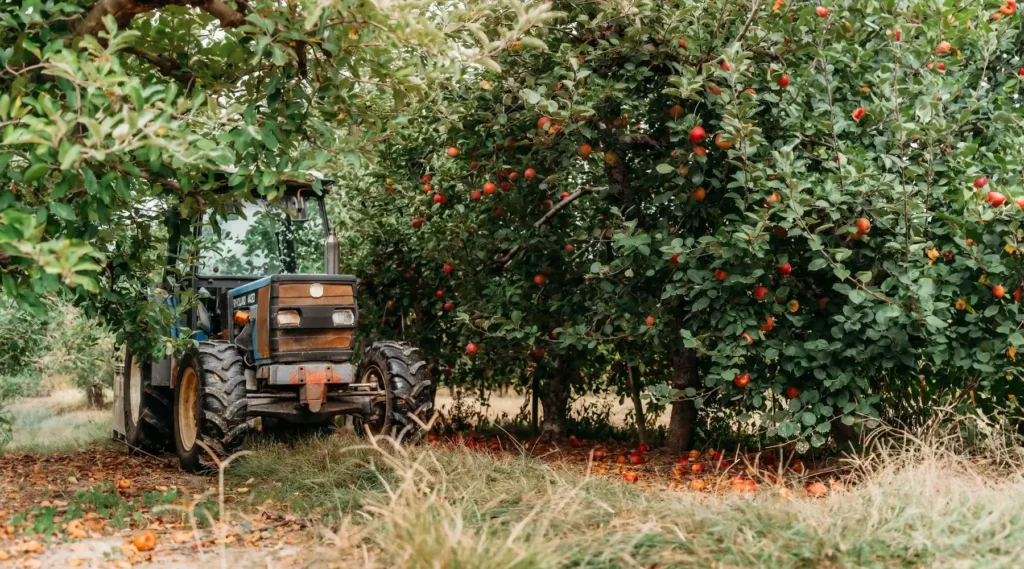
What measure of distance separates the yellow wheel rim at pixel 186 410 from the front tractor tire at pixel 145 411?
0.82 meters

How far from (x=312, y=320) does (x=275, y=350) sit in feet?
1.05

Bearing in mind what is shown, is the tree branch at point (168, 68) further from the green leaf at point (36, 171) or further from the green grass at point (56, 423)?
the green grass at point (56, 423)

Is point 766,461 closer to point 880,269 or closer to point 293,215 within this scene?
point 880,269

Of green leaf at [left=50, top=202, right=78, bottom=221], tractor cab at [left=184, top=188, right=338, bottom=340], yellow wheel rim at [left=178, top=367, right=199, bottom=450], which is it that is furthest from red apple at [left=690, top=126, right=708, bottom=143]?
yellow wheel rim at [left=178, top=367, right=199, bottom=450]

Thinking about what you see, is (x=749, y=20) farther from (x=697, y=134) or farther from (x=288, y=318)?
(x=288, y=318)

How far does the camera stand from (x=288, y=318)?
20.9 feet

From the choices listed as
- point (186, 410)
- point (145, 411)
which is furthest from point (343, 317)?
point (145, 411)

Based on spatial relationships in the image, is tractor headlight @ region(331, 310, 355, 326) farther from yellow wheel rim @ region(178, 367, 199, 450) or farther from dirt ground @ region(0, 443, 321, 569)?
dirt ground @ region(0, 443, 321, 569)

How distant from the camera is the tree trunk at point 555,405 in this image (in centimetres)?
813

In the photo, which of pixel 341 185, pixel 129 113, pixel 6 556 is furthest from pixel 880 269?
pixel 341 185

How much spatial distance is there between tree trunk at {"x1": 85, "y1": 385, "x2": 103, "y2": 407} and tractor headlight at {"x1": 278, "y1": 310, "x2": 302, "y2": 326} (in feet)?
32.7

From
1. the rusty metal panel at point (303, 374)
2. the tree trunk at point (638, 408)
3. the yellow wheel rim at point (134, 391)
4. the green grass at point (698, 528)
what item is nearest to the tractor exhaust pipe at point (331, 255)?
the rusty metal panel at point (303, 374)

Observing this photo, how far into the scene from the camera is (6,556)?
3676mm

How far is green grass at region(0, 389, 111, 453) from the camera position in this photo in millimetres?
9125
